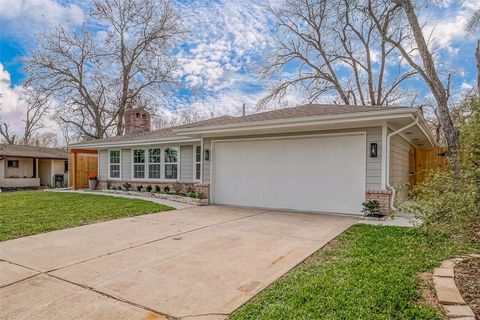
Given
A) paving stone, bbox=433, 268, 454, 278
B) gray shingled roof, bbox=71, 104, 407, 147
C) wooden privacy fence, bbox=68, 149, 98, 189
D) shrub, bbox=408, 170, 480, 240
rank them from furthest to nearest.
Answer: wooden privacy fence, bbox=68, 149, 98, 189
gray shingled roof, bbox=71, 104, 407, 147
paving stone, bbox=433, 268, 454, 278
shrub, bbox=408, 170, 480, 240

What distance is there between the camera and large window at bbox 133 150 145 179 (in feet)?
46.4

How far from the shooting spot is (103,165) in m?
15.9

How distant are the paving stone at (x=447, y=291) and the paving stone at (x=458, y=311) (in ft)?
0.29

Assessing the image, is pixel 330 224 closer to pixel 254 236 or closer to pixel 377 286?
pixel 254 236

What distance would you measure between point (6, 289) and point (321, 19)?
66.6 feet

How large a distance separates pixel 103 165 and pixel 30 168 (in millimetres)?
9556

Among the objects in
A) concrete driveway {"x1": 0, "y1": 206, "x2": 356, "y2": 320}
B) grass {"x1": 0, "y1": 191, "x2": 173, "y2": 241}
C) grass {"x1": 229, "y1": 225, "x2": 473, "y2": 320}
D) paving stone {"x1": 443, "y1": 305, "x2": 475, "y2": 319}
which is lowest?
grass {"x1": 0, "y1": 191, "x2": 173, "y2": 241}

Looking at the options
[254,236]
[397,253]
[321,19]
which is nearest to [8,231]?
[254,236]

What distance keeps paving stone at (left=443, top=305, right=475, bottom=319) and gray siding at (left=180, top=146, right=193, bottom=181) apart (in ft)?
34.5

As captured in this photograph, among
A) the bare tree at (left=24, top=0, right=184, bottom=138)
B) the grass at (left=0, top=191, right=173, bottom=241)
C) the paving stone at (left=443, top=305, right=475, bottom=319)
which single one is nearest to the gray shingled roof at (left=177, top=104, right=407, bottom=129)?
the grass at (left=0, top=191, right=173, bottom=241)

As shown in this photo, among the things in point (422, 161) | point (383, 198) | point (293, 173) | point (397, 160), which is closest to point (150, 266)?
point (293, 173)

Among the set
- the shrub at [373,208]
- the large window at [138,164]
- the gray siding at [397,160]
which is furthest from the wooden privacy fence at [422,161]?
the large window at [138,164]

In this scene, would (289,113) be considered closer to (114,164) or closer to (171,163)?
(171,163)

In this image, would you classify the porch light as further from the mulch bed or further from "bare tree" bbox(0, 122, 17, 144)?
"bare tree" bbox(0, 122, 17, 144)
